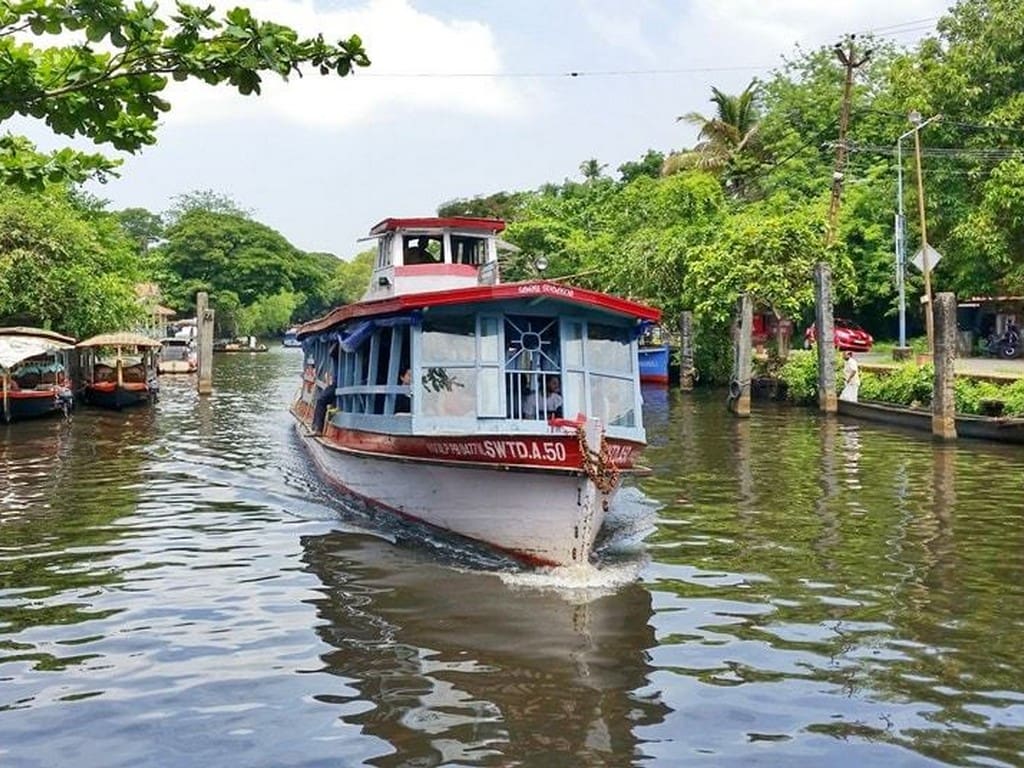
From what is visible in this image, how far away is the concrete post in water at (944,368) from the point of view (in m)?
20.3

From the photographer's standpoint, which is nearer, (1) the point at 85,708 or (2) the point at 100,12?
(2) the point at 100,12

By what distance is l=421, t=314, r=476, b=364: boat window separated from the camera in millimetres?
12031

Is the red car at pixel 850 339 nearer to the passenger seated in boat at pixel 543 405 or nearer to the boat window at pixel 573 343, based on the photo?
the boat window at pixel 573 343

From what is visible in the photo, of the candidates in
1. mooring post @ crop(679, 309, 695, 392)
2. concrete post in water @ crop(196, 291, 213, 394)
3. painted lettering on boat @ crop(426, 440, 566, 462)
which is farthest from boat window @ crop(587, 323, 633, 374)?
concrete post in water @ crop(196, 291, 213, 394)

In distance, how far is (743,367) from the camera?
27484 mm

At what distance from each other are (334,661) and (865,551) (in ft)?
20.7

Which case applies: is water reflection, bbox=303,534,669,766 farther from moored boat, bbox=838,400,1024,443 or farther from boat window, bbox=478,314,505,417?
moored boat, bbox=838,400,1024,443

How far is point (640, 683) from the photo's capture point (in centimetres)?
750

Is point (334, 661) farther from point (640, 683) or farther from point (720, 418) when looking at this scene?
point (720, 418)

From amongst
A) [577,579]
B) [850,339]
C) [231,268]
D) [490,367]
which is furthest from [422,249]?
[231,268]

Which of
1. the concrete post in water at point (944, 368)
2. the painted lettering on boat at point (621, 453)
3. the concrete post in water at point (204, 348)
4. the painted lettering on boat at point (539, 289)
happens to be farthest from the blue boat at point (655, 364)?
the painted lettering on boat at point (621, 453)

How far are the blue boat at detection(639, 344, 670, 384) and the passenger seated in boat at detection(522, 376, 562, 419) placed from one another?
88.9 ft

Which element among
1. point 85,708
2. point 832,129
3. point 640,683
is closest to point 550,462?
point 640,683

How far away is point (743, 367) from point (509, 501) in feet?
58.7
